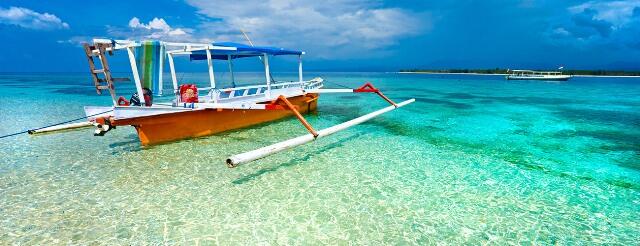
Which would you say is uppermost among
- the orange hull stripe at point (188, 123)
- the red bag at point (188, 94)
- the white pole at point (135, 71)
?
the white pole at point (135, 71)

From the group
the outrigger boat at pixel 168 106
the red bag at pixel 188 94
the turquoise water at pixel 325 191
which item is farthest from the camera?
the red bag at pixel 188 94

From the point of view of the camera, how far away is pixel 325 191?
654 centimetres

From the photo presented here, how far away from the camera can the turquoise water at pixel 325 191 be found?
497cm

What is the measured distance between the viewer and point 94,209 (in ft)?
18.3

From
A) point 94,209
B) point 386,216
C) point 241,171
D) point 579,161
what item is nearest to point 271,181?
point 241,171

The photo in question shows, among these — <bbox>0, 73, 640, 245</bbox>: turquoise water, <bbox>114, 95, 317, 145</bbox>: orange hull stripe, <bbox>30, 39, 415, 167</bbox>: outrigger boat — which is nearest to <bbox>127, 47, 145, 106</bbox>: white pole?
<bbox>30, 39, 415, 167</bbox>: outrigger boat

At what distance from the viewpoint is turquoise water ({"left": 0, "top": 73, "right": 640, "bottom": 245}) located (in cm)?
497

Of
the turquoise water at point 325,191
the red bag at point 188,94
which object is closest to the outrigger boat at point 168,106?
the red bag at point 188,94

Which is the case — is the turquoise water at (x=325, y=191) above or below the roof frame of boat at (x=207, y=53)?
below

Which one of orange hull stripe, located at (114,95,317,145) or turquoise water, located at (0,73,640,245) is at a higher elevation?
orange hull stripe, located at (114,95,317,145)

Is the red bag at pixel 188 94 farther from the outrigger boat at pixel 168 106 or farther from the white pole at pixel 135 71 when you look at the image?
the white pole at pixel 135 71

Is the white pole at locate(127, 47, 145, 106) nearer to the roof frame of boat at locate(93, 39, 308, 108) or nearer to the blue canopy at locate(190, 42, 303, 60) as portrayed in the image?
the roof frame of boat at locate(93, 39, 308, 108)

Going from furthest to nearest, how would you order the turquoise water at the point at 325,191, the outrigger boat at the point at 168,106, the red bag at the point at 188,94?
the red bag at the point at 188,94 < the outrigger boat at the point at 168,106 < the turquoise water at the point at 325,191

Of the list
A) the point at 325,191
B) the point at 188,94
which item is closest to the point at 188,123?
the point at 188,94
